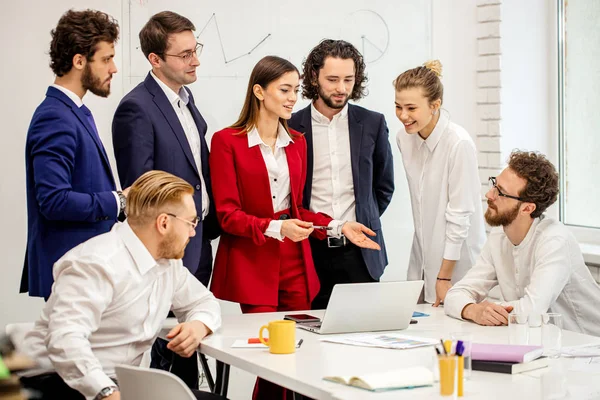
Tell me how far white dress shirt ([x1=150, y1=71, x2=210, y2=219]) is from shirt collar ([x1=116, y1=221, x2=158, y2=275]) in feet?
2.92

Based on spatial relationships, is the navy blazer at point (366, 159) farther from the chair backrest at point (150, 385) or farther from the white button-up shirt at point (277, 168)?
the chair backrest at point (150, 385)

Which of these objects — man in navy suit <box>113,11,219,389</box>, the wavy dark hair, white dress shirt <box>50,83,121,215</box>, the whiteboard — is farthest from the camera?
the whiteboard

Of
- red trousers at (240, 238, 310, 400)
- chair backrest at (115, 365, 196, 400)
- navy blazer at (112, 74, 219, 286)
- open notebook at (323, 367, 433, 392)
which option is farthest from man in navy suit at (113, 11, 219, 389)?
open notebook at (323, 367, 433, 392)

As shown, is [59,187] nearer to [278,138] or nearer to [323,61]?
[278,138]

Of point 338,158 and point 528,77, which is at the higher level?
point 528,77

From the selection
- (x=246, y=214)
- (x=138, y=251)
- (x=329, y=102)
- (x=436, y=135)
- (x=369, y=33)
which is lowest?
(x=138, y=251)

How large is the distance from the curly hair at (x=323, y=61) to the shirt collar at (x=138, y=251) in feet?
4.82

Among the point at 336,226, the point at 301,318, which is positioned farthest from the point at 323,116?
the point at 301,318

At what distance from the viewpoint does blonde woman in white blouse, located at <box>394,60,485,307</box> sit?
3621mm

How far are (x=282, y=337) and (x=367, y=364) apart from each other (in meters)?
0.27

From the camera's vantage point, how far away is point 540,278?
9.72 ft

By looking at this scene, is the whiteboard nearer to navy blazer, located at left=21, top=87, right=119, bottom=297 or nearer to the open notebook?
navy blazer, located at left=21, top=87, right=119, bottom=297

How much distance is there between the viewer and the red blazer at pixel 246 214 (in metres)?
3.28

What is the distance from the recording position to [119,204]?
2.94m
